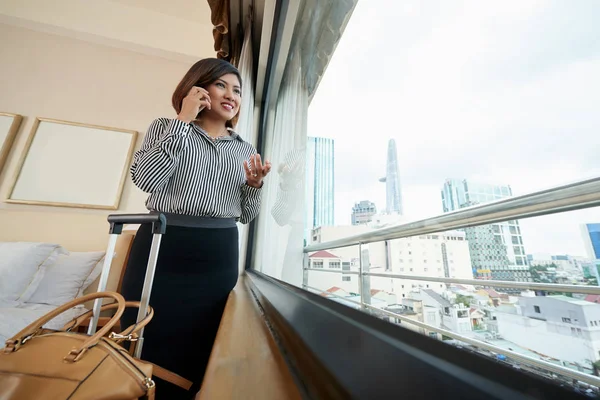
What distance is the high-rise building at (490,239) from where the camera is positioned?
0.29 metres

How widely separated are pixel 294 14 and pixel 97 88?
184 centimetres

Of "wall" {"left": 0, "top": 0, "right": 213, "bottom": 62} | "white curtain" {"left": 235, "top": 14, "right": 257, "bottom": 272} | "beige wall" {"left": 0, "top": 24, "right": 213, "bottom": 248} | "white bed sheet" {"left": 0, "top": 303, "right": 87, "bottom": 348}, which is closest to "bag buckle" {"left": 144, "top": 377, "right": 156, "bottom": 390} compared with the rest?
"white bed sheet" {"left": 0, "top": 303, "right": 87, "bottom": 348}

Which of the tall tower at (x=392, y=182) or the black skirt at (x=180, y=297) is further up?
the tall tower at (x=392, y=182)

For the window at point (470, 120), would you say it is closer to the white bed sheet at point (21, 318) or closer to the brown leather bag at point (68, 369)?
the brown leather bag at point (68, 369)

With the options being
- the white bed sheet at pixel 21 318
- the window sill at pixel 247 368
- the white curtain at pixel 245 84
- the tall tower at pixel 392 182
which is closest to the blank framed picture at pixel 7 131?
the white bed sheet at pixel 21 318

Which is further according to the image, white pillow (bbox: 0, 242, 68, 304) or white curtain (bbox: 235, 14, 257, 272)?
white curtain (bbox: 235, 14, 257, 272)

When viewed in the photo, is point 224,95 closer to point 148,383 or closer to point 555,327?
point 148,383

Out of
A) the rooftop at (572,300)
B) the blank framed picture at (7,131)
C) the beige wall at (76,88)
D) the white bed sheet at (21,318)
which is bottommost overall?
the white bed sheet at (21,318)

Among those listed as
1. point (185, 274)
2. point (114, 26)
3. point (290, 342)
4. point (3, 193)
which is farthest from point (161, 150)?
point (114, 26)

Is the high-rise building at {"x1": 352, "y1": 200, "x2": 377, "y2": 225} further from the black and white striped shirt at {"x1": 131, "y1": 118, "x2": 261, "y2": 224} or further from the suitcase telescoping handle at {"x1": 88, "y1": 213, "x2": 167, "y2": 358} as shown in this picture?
the suitcase telescoping handle at {"x1": 88, "y1": 213, "x2": 167, "y2": 358}

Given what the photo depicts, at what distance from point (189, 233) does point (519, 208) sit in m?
0.64

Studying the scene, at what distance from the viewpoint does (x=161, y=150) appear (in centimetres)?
59

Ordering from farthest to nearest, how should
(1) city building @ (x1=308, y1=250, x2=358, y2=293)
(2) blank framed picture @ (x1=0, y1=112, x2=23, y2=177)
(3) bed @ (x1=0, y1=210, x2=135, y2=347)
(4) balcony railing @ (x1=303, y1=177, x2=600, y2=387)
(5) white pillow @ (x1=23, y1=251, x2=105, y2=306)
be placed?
(2) blank framed picture @ (x1=0, y1=112, x2=23, y2=177) < (5) white pillow @ (x1=23, y1=251, x2=105, y2=306) < (3) bed @ (x1=0, y1=210, x2=135, y2=347) < (1) city building @ (x1=308, y1=250, x2=358, y2=293) < (4) balcony railing @ (x1=303, y1=177, x2=600, y2=387)

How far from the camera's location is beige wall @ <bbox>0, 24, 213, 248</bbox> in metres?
1.70
